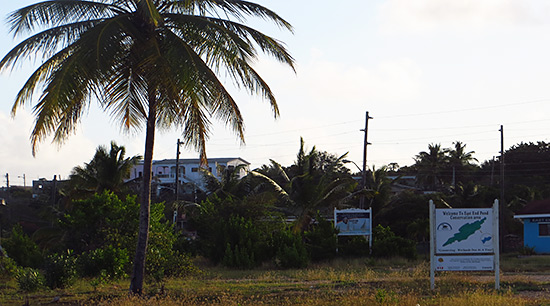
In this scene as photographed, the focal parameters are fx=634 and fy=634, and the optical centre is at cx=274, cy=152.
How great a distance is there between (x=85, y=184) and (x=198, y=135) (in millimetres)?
23084

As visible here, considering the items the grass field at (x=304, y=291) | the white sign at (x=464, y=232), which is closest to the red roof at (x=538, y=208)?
the grass field at (x=304, y=291)

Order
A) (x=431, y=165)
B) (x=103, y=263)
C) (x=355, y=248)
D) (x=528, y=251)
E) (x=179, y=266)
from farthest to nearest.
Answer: (x=431, y=165) < (x=528, y=251) < (x=355, y=248) < (x=179, y=266) < (x=103, y=263)

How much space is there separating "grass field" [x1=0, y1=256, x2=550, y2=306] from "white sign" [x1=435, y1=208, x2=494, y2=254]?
3.17 feet

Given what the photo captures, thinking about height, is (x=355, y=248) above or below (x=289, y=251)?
below

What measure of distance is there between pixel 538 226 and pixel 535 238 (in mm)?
753

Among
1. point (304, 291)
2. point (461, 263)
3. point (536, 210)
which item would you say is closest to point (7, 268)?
point (304, 291)

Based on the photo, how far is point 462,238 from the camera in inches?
631

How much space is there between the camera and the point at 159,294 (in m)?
14.7

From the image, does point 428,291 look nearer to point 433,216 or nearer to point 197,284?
point 433,216

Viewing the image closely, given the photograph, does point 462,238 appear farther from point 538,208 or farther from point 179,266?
point 538,208

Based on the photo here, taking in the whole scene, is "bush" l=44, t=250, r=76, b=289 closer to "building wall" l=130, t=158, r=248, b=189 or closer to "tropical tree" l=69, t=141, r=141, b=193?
"tropical tree" l=69, t=141, r=141, b=193

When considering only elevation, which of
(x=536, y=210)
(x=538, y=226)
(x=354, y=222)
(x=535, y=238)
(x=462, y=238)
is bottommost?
(x=535, y=238)

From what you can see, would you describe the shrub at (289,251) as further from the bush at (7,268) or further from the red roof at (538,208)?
the red roof at (538,208)

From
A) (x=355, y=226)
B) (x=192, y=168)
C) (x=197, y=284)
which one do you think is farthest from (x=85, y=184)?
(x=192, y=168)
